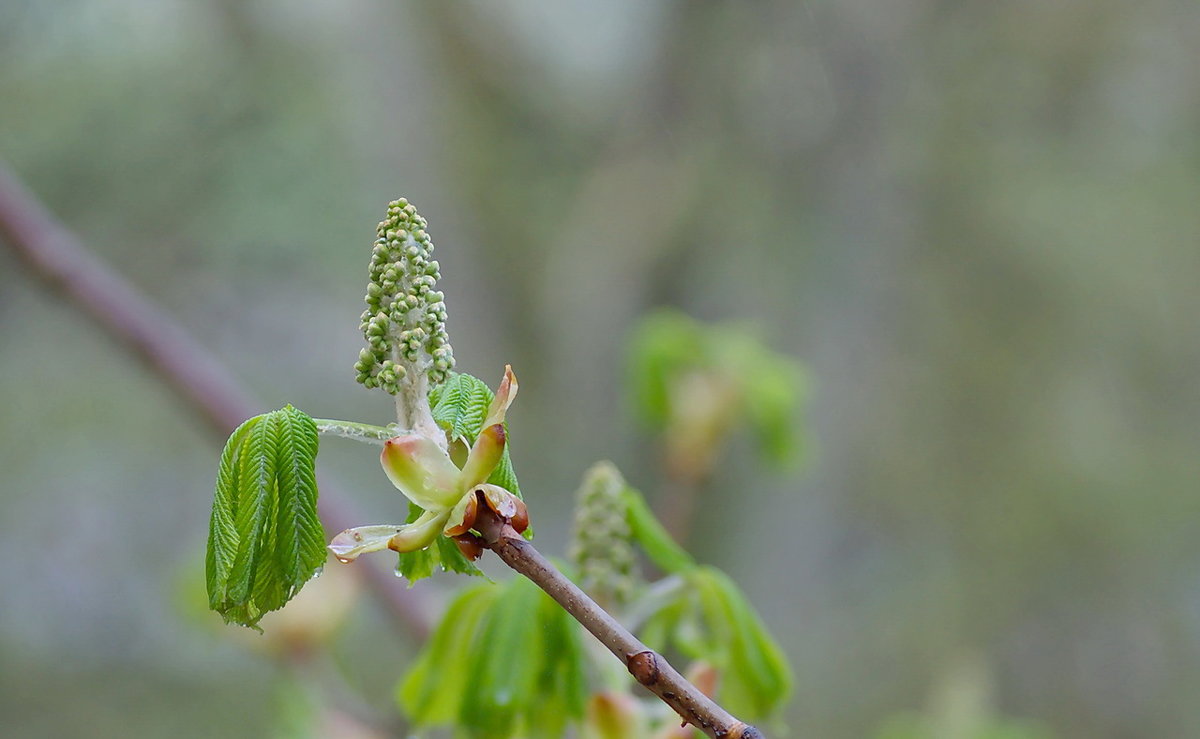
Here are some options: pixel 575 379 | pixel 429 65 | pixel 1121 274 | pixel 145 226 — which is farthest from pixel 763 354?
pixel 1121 274

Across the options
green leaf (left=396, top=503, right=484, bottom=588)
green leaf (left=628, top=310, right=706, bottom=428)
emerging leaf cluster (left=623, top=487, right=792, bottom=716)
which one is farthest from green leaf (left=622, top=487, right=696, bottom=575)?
green leaf (left=628, top=310, right=706, bottom=428)

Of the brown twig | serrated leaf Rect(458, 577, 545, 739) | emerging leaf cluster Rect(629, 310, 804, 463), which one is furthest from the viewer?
emerging leaf cluster Rect(629, 310, 804, 463)

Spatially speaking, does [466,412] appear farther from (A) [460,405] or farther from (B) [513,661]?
(B) [513,661]

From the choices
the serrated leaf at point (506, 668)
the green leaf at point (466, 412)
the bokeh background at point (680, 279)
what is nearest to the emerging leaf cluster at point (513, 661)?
the serrated leaf at point (506, 668)

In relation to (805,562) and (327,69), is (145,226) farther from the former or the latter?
(805,562)

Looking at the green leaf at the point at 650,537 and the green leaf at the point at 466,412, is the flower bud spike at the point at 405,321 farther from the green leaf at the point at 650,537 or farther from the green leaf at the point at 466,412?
the green leaf at the point at 650,537

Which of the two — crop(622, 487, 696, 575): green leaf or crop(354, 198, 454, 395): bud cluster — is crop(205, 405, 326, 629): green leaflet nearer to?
crop(354, 198, 454, 395): bud cluster
